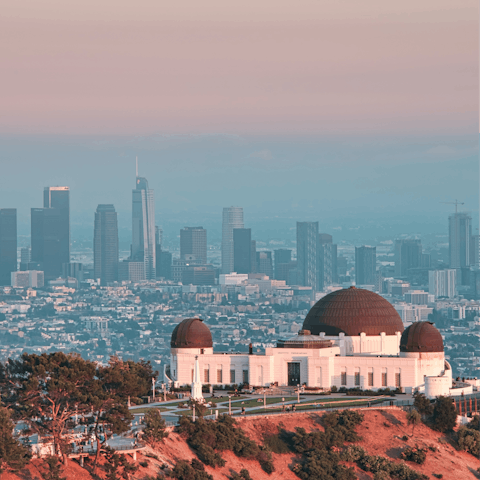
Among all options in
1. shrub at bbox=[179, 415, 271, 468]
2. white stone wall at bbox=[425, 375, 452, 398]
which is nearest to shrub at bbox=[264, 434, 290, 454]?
shrub at bbox=[179, 415, 271, 468]

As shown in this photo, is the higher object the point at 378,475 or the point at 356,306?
the point at 356,306

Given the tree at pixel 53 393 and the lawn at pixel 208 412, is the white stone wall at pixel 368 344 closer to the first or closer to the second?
the lawn at pixel 208 412

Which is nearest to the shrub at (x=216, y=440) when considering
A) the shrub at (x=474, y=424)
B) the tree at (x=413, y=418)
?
the tree at (x=413, y=418)

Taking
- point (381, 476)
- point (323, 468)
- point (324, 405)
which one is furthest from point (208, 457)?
point (324, 405)

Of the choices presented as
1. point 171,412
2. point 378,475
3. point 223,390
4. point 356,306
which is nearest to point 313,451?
point 378,475

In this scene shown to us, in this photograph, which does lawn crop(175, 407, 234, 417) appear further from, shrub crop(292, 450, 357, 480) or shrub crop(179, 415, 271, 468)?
shrub crop(292, 450, 357, 480)

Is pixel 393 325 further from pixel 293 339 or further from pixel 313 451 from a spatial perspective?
pixel 313 451
